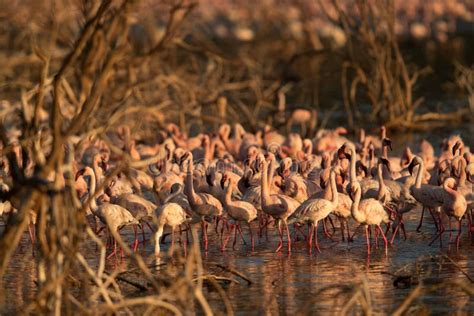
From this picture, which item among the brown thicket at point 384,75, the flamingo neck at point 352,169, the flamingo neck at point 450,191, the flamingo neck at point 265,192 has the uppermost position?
the brown thicket at point 384,75

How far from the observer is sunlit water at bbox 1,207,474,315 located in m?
8.38

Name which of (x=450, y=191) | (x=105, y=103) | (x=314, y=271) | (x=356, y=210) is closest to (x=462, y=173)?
(x=450, y=191)

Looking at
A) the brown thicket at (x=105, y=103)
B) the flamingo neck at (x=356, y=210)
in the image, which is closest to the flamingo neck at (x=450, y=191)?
the flamingo neck at (x=356, y=210)

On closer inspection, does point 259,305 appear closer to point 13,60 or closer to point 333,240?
point 333,240

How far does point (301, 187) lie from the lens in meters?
12.1

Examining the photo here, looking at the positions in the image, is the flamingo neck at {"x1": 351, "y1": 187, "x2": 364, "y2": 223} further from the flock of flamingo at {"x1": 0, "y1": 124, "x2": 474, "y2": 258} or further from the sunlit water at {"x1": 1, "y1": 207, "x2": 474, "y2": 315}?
the sunlit water at {"x1": 1, "y1": 207, "x2": 474, "y2": 315}

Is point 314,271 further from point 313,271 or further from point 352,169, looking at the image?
point 352,169

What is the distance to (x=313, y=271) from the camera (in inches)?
390

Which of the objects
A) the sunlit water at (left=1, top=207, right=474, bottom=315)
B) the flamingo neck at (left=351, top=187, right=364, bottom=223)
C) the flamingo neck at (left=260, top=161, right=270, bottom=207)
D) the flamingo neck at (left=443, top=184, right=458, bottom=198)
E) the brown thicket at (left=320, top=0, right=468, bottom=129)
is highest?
the brown thicket at (left=320, top=0, right=468, bottom=129)

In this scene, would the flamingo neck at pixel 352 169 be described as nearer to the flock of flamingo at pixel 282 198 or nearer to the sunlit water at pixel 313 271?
the flock of flamingo at pixel 282 198

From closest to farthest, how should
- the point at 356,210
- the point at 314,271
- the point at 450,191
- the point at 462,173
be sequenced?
the point at 314,271 < the point at 356,210 < the point at 450,191 < the point at 462,173

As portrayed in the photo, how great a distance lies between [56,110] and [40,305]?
3.74 ft

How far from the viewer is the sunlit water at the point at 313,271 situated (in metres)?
8.38

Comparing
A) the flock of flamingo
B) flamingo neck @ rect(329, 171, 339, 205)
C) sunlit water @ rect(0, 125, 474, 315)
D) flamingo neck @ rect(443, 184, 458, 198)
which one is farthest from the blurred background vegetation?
flamingo neck @ rect(443, 184, 458, 198)
